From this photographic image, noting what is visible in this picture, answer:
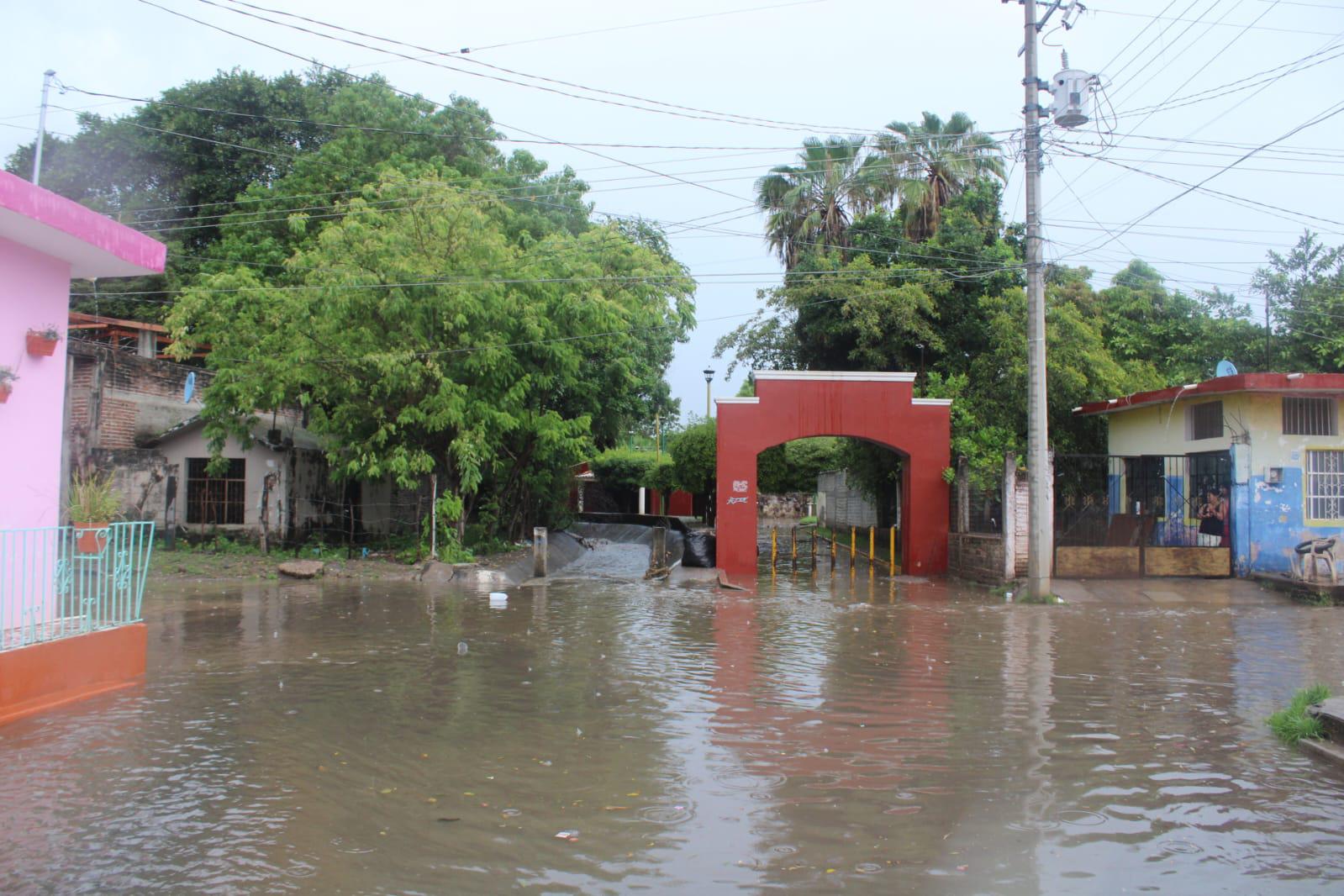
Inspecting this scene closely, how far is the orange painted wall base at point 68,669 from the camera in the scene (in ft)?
23.9

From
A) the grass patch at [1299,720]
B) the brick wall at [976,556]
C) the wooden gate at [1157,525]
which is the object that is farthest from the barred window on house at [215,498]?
the grass patch at [1299,720]

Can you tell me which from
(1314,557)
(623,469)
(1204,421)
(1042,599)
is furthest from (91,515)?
(623,469)

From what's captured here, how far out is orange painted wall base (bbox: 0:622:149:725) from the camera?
7281 millimetres

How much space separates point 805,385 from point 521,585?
7633 mm

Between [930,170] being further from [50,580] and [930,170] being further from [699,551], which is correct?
[50,580]

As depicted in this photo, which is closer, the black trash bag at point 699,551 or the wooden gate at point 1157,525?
the wooden gate at point 1157,525

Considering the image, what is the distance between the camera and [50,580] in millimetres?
8250

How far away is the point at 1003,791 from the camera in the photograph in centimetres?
592

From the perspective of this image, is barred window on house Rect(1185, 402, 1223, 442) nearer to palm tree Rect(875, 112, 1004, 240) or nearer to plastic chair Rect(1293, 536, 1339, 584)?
plastic chair Rect(1293, 536, 1339, 584)

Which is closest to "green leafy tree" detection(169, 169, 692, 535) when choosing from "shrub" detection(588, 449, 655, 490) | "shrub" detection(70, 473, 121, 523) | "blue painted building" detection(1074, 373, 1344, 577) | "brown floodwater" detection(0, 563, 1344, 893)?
"brown floodwater" detection(0, 563, 1344, 893)

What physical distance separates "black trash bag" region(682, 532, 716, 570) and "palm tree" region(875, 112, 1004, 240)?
12460 mm

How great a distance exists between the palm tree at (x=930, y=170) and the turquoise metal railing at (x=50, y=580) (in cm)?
2519

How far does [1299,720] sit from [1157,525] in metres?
13.3

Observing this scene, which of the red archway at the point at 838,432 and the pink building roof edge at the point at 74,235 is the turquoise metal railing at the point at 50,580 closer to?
the pink building roof edge at the point at 74,235
